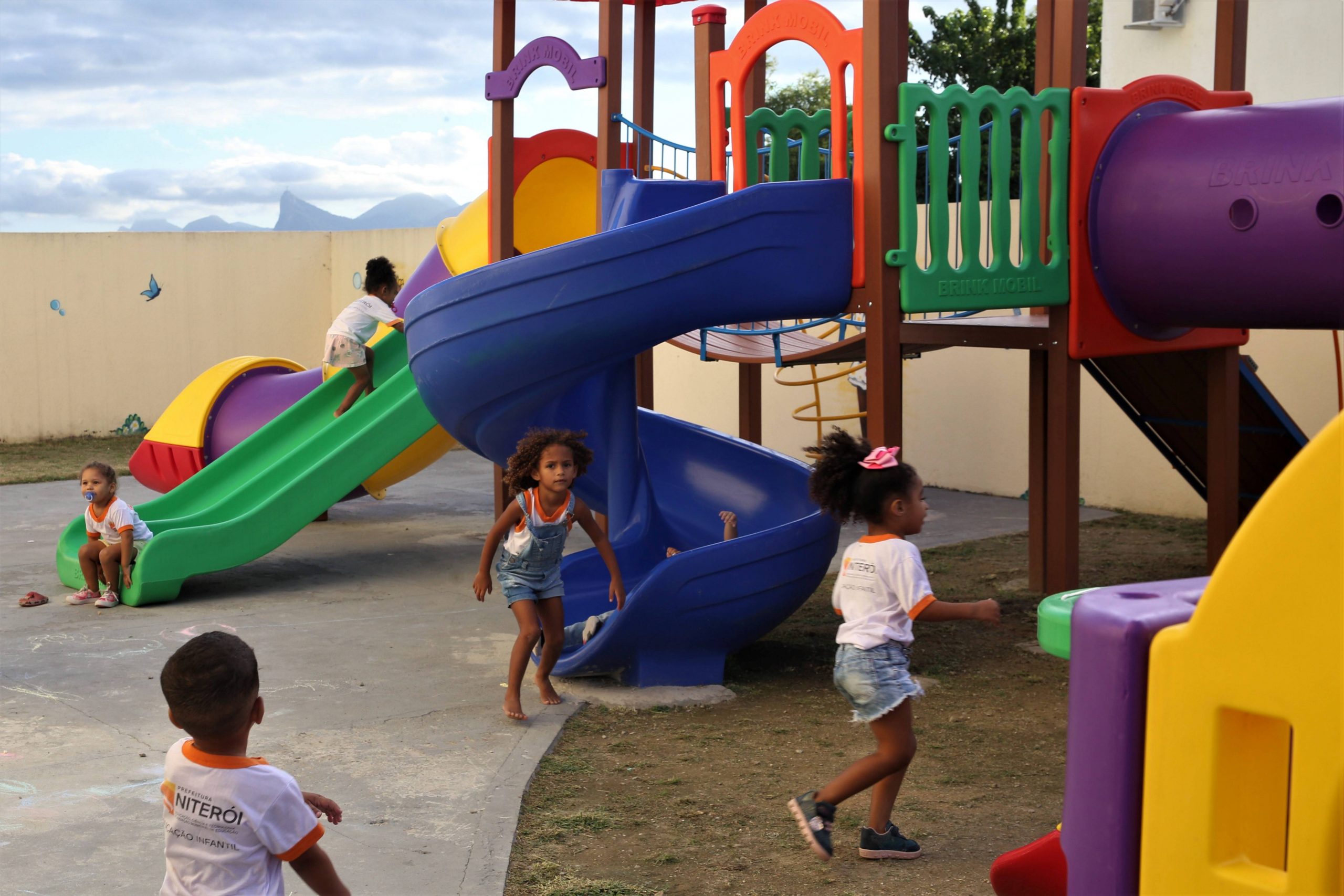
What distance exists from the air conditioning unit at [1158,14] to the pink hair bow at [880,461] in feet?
25.8

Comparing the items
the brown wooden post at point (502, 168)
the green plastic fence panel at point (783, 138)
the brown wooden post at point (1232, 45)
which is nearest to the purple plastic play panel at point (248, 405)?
the brown wooden post at point (502, 168)

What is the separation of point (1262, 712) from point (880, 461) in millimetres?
2387

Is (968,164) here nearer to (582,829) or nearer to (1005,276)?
(1005,276)

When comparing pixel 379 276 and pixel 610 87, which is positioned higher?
pixel 610 87

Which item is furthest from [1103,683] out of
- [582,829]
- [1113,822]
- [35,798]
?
[35,798]

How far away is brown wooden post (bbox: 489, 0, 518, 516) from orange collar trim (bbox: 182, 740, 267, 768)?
21.5ft

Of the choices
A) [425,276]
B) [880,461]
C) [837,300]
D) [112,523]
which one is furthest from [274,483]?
[880,461]

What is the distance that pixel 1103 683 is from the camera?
1.77 meters

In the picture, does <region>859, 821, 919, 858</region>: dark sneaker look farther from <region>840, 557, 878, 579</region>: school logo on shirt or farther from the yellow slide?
the yellow slide

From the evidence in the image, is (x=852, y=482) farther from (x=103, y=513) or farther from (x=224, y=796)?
(x=103, y=513)

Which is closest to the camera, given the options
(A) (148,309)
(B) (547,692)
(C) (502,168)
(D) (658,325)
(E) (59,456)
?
(B) (547,692)

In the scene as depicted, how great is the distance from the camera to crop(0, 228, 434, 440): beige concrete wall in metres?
15.1

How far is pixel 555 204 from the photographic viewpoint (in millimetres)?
9383

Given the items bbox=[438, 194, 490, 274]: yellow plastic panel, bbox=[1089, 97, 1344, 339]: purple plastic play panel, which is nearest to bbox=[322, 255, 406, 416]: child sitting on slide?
bbox=[438, 194, 490, 274]: yellow plastic panel
